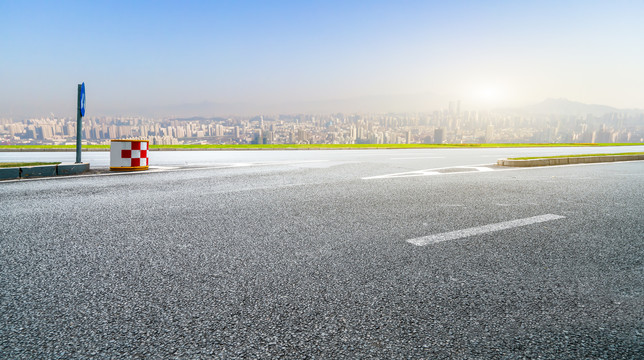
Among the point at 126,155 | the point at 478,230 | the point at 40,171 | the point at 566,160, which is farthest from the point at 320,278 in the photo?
the point at 566,160

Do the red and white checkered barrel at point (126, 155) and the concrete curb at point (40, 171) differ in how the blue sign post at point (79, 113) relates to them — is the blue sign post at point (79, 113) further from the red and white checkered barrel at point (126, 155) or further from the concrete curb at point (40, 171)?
the red and white checkered barrel at point (126, 155)

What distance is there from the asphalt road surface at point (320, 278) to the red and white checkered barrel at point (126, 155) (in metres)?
4.17

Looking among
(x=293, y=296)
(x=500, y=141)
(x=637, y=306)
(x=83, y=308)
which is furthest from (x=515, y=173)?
(x=500, y=141)

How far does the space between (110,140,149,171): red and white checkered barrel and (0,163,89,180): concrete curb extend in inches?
Answer: 27.8

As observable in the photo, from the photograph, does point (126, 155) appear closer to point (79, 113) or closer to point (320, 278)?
point (79, 113)

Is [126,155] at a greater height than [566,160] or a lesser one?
lesser

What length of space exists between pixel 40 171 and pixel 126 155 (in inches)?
72.2

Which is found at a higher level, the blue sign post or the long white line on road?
the blue sign post

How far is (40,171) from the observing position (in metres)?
8.99

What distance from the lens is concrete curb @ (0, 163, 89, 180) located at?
8539 millimetres

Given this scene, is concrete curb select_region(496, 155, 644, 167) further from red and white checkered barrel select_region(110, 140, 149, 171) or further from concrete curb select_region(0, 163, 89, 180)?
concrete curb select_region(0, 163, 89, 180)

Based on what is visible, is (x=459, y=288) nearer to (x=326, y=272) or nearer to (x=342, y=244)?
(x=326, y=272)

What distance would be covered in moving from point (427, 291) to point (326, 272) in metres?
0.74

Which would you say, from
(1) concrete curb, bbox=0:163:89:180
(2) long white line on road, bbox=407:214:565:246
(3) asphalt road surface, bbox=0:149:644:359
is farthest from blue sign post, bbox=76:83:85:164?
(2) long white line on road, bbox=407:214:565:246
